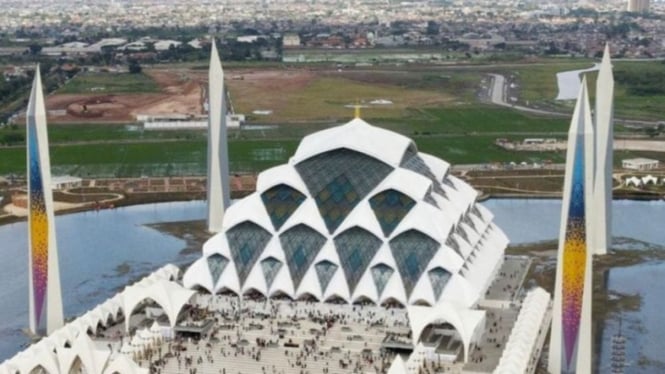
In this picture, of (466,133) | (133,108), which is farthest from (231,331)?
(133,108)

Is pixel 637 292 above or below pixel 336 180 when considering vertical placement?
below

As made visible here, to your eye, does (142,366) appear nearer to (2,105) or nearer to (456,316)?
(456,316)

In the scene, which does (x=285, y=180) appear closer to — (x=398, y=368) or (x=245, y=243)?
(x=245, y=243)

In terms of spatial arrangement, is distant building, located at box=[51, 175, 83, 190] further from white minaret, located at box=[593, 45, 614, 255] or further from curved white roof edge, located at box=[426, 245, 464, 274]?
curved white roof edge, located at box=[426, 245, 464, 274]

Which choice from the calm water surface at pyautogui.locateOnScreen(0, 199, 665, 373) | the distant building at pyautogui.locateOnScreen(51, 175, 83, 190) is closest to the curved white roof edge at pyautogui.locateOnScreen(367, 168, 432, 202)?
the calm water surface at pyautogui.locateOnScreen(0, 199, 665, 373)

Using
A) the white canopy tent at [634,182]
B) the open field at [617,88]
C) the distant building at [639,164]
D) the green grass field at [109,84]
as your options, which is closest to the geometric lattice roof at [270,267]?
the white canopy tent at [634,182]
